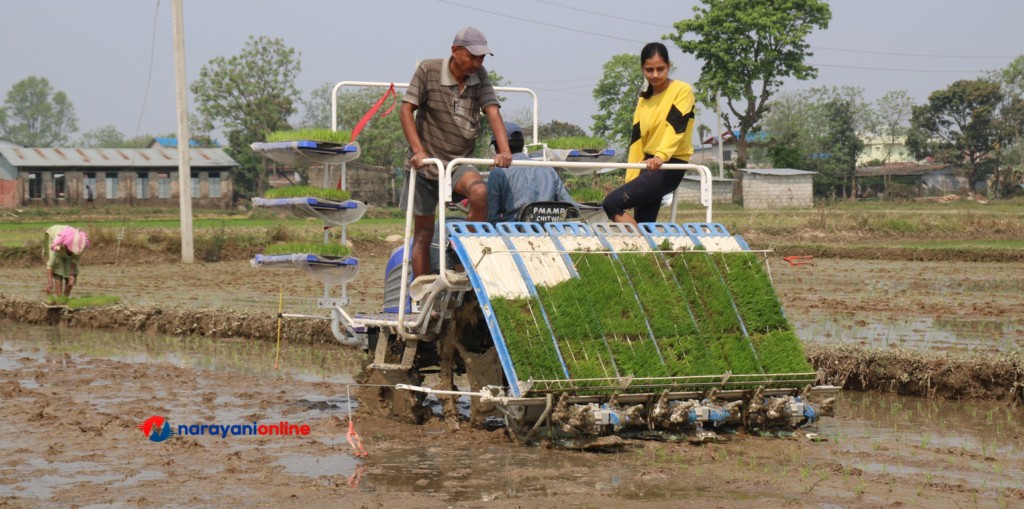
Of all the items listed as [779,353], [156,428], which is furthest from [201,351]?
[779,353]

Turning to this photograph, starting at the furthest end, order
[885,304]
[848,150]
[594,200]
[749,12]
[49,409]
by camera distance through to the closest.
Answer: [848,150] → [749,12] → [885,304] → [594,200] → [49,409]

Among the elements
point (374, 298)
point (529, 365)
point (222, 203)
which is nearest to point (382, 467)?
point (529, 365)

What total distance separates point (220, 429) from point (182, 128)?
732 inches

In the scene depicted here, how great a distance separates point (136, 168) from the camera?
205 ft

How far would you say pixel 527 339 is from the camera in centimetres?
639

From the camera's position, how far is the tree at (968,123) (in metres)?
72.4

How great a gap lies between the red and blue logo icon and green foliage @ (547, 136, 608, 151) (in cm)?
366

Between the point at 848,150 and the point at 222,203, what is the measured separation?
4142 centimetres

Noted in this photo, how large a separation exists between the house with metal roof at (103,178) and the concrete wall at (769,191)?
28.6m

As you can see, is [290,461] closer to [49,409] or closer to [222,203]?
[49,409]

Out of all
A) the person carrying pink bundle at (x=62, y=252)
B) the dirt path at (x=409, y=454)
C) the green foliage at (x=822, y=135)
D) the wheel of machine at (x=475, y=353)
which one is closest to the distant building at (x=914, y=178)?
the green foliage at (x=822, y=135)

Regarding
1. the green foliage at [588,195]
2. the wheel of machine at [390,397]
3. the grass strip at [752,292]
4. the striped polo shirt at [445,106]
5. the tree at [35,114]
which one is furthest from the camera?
the tree at [35,114]

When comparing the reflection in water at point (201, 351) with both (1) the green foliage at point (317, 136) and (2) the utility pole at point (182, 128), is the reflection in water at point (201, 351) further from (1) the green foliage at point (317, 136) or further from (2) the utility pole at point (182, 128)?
(2) the utility pole at point (182, 128)

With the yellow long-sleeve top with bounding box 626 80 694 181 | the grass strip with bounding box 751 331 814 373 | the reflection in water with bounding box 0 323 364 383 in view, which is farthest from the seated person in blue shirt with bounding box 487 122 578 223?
the reflection in water with bounding box 0 323 364 383
